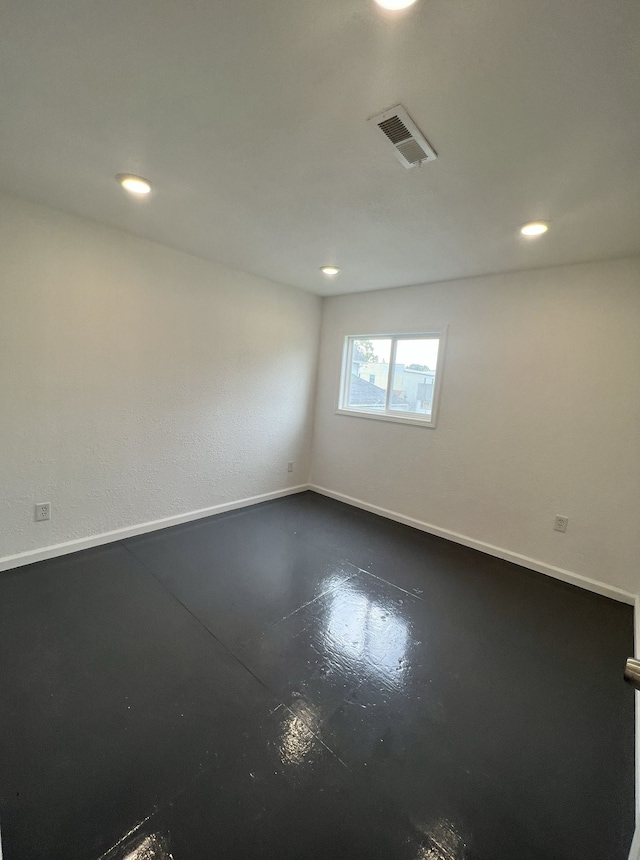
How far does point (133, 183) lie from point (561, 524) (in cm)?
360

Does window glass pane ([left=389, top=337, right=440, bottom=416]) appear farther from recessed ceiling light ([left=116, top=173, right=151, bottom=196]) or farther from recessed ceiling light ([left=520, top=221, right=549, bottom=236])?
recessed ceiling light ([left=116, top=173, right=151, bottom=196])

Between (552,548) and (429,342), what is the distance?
6.77 feet

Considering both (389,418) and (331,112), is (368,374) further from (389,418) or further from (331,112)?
(331,112)

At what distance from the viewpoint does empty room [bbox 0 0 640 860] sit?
107 cm

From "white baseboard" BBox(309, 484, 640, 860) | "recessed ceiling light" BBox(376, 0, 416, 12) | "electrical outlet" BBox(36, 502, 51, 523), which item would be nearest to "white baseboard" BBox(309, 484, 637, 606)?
"white baseboard" BBox(309, 484, 640, 860)

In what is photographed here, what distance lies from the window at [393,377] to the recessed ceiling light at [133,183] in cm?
246

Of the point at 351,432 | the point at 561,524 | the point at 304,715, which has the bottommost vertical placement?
the point at 304,715

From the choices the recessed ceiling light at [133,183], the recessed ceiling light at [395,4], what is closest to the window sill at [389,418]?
the recessed ceiling light at [133,183]

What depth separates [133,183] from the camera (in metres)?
1.85

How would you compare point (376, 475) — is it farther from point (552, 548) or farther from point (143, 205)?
point (143, 205)

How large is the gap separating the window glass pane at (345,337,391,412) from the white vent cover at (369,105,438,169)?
7.54 ft

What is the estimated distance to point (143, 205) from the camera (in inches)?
83.7

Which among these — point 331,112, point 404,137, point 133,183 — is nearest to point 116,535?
point 133,183

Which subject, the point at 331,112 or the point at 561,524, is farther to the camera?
the point at 561,524
